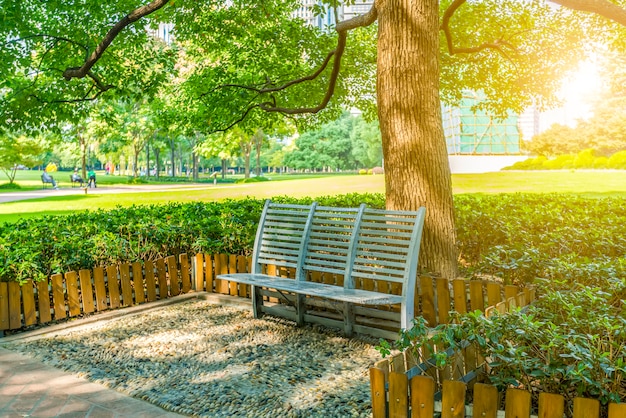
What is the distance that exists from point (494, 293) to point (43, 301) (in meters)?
4.44

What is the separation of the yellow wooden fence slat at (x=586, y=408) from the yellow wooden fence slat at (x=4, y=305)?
5.21 metres

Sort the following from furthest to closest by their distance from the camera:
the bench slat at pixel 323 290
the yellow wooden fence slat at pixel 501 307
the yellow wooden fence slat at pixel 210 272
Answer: the yellow wooden fence slat at pixel 210 272
the bench slat at pixel 323 290
the yellow wooden fence slat at pixel 501 307

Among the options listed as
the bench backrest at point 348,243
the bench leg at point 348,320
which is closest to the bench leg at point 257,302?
the bench backrest at point 348,243

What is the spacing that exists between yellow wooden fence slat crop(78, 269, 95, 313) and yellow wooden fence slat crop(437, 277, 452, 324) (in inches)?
146

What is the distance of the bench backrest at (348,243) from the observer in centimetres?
489

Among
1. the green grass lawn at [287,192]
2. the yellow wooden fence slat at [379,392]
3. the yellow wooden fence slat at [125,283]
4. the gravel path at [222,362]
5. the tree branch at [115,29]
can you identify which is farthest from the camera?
the green grass lawn at [287,192]

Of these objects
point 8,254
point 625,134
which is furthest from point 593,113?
point 8,254

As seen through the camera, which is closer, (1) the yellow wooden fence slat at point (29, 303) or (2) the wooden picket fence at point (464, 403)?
(2) the wooden picket fence at point (464, 403)

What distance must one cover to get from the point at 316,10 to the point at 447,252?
6858mm

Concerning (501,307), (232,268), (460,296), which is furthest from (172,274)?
(501,307)

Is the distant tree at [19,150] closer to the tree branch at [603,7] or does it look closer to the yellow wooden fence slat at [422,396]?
the tree branch at [603,7]

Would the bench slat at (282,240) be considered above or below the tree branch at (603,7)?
below

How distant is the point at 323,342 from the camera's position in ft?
17.2

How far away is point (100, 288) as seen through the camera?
20.7ft
